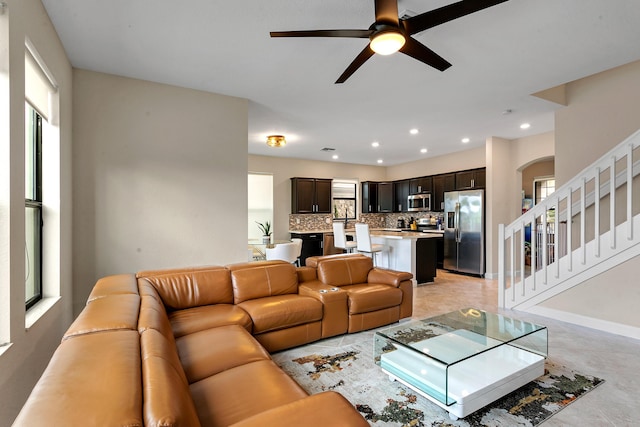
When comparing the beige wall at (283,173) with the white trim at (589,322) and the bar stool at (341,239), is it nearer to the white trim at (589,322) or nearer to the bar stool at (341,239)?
the bar stool at (341,239)

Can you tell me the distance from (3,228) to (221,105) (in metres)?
2.69

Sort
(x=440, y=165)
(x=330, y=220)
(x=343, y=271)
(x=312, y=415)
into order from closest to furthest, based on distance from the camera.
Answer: (x=312, y=415) → (x=343, y=271) → (x=440, y=165) → (x=330, y=220)

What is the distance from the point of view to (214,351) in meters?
1.92

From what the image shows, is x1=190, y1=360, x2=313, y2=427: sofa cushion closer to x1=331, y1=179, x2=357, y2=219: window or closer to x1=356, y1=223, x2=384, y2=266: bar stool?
x1=356, y1=223, x2=384, y2=266: bar stool

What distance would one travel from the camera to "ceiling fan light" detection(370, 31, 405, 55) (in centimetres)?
202

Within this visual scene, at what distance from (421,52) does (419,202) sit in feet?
20.1

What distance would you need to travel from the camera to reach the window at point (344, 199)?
8766 mm

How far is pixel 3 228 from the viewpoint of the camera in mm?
1701

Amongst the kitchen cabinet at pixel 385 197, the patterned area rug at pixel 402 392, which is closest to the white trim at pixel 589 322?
the patterned area rug at pixel 402 392

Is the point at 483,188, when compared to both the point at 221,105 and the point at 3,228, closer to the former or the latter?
the point at 221,105

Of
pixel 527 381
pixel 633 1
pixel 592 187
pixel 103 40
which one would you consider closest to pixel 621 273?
pixel 592 187

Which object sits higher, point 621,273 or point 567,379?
point 621,273

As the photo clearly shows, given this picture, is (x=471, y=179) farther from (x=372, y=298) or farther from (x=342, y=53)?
(x=342, y=53)

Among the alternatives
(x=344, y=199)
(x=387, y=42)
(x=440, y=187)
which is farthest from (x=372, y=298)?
(x=344, y=199)
